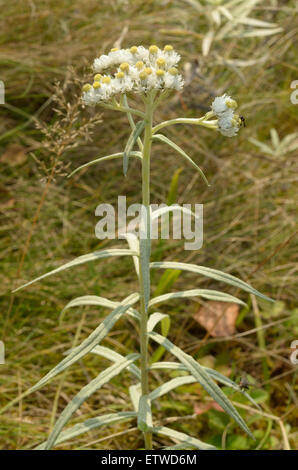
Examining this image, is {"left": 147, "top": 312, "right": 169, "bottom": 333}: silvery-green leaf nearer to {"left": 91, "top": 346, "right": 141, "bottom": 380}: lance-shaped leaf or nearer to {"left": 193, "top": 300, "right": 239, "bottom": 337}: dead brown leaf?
{"left": 91, "top": 346, "right": 141, "bottom": 380}: lance-shaped leaf

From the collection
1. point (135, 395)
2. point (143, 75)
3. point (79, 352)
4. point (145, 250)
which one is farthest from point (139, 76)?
point (135, 395)

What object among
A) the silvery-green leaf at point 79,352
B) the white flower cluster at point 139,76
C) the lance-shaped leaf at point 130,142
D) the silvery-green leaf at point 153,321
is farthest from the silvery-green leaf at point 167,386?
the white flower cluster at point 139,76

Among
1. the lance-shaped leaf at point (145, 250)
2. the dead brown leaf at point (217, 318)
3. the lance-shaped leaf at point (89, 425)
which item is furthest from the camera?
the dead brown leaf at point (217, 318)

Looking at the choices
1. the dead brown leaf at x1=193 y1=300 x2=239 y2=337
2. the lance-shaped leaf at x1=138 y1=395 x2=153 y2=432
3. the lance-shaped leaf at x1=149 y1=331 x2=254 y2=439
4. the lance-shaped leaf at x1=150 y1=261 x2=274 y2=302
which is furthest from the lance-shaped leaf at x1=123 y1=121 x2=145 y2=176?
the dead brown leaf at x1=193 y1=300 x2=239 y2=337

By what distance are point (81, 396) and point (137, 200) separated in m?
1.36

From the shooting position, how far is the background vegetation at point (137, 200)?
166 cm

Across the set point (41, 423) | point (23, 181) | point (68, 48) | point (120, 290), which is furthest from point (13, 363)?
point (68, 48)

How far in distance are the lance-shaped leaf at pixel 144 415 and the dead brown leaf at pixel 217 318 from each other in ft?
2.17

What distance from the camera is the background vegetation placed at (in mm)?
1659

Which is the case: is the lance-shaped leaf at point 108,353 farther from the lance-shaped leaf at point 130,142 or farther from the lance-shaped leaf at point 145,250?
the lance-shaped leaf at point 130,142

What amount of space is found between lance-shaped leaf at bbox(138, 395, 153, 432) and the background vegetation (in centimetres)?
32

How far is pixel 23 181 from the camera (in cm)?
231

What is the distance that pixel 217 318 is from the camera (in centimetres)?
190

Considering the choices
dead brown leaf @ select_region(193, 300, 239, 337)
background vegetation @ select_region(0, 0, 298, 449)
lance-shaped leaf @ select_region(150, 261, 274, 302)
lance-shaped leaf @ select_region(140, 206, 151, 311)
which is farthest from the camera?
dead brown leaf @ select_region(193, 300, 239, 337)
